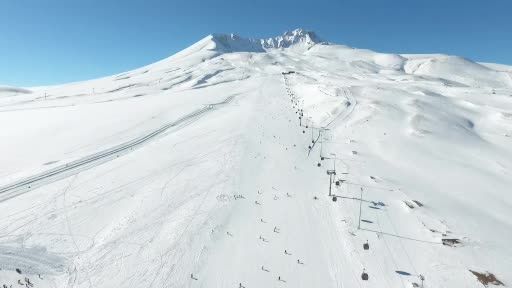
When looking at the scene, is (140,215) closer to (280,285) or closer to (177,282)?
(177,282)

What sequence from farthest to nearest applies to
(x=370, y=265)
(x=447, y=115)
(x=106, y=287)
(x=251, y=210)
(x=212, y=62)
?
1. (x=212, y=62)
2. (x=447, y=115)
3. (x=251, y=210)
4. (x=370, y=265)
5. (x=106, y=287)

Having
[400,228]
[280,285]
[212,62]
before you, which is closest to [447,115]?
[400,228]

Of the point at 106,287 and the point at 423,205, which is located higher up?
the point at 106,287

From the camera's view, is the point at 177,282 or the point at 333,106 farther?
the point at 333,106

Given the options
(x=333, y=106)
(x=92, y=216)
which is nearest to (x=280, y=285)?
(x=92, y=216)

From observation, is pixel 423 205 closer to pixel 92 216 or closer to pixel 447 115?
pixel 92 216

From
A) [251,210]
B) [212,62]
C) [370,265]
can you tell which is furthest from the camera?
[212,62]
